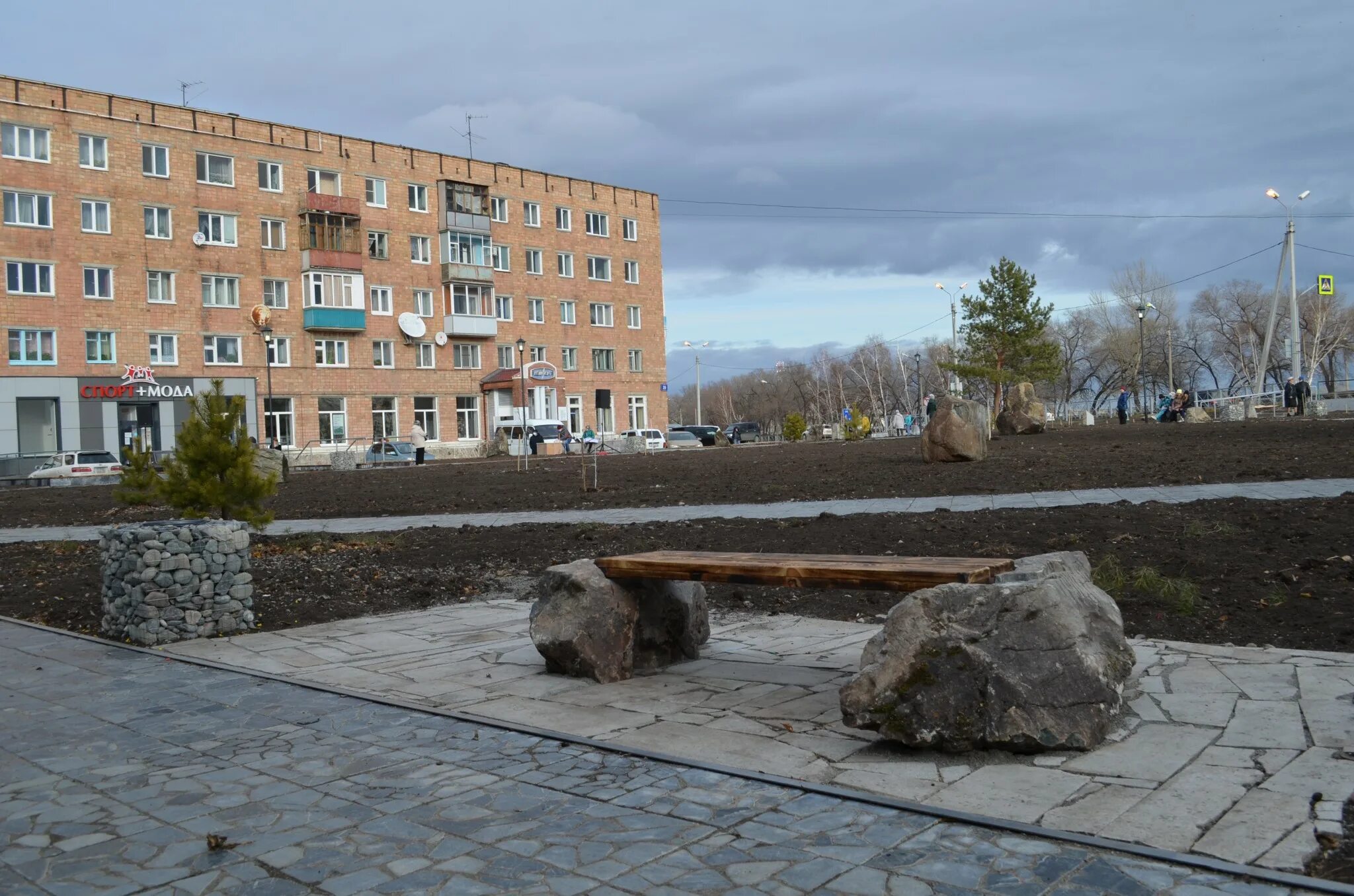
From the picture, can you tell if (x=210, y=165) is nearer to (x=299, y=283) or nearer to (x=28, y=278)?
(x=299, y=283)

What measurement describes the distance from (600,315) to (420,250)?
1195 cm

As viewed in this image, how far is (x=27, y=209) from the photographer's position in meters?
42.7

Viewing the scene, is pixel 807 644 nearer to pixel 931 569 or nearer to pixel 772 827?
pixel 931 569

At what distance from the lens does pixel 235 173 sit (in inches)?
1923

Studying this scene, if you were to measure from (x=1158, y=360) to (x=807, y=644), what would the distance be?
94.1m

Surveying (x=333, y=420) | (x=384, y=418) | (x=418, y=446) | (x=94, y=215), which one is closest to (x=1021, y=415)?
(x=418, y=446)

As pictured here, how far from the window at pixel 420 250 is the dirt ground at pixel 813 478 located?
86.6ft

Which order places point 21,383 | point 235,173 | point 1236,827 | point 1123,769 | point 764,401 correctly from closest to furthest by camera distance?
point 1236,827 → point 1123,769 → point 21,383 → point 235,173 → point 764,401

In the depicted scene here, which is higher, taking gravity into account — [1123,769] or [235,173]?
[235,173]

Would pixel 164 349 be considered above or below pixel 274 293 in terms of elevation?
below

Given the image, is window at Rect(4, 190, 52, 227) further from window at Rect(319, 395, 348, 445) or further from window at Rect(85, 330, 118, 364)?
window at Rect(319, 395, 348, 445)

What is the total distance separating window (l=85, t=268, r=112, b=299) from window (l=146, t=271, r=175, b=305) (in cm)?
151

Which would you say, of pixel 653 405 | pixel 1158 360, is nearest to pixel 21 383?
pixel 653 405

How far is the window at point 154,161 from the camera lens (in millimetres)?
45906
